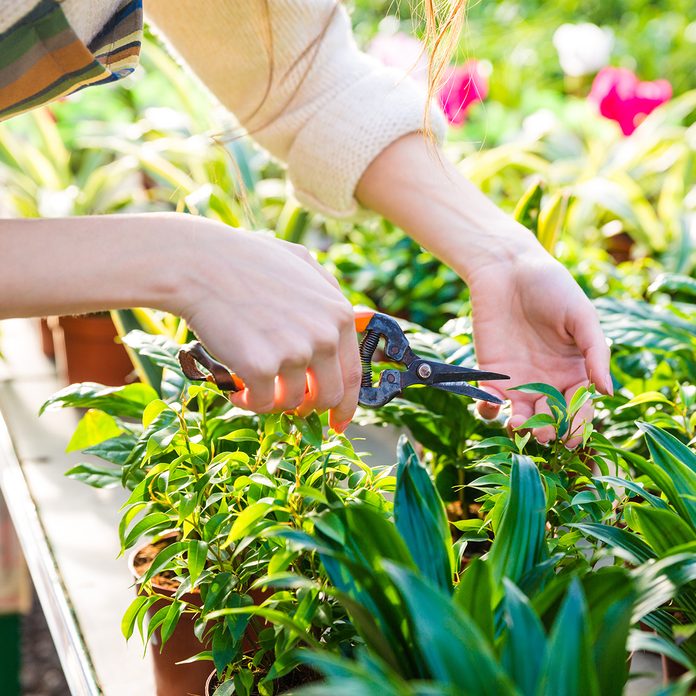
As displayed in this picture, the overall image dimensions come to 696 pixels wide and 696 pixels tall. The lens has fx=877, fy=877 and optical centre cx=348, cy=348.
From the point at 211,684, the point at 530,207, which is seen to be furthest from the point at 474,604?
the point at 530,207

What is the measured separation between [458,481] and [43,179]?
1.37m

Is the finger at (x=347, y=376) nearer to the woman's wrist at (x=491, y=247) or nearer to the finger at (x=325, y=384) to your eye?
the finger at (x=325, y=384)

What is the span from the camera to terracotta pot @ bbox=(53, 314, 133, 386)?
1395mm

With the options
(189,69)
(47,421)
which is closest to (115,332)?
(47,421)

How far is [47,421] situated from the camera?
1.30m

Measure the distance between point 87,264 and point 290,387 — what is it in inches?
6.0

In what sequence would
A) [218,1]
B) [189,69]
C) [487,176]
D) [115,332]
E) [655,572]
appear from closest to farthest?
[655,572] < [218,1] < [189,69] < [115,332] < [487,176]

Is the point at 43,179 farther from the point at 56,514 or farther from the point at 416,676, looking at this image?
the point at 416,676

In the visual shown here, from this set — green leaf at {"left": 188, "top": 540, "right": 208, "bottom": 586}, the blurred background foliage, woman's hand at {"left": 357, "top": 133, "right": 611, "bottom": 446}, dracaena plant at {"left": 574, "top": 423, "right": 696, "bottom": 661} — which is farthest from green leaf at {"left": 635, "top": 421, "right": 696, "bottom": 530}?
the blurred background foliage

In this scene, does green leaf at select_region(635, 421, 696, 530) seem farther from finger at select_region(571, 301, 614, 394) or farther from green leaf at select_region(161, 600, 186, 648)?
green leaf at select_region(161, 600, 186, 648)

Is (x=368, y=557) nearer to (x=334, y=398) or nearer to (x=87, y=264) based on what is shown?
(x=334, y=398)

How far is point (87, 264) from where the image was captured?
0.56 metres

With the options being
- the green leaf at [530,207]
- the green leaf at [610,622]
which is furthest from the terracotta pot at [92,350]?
the green leaf at [610,622]

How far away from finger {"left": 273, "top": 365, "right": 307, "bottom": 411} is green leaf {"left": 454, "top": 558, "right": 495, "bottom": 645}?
173mm
